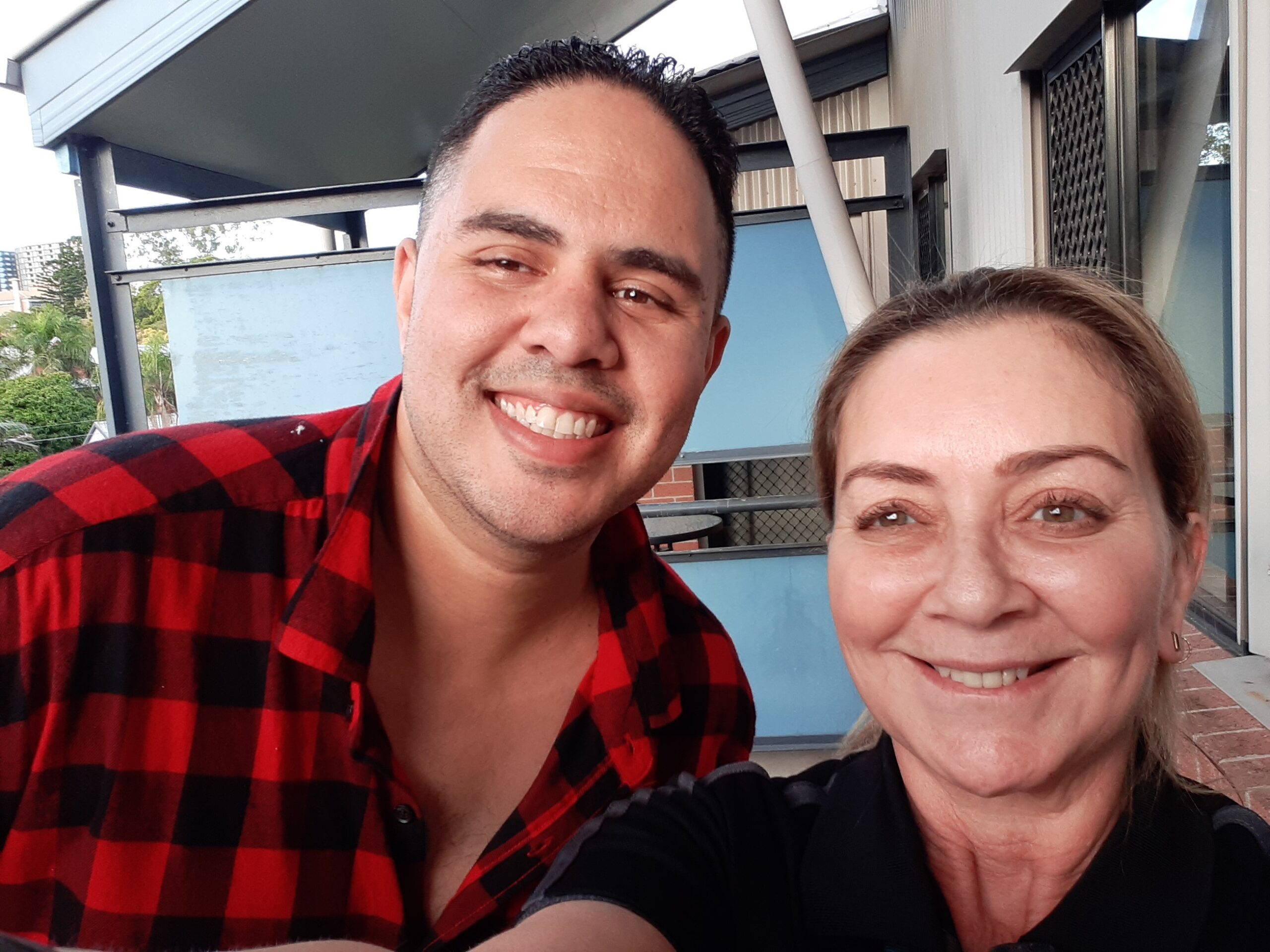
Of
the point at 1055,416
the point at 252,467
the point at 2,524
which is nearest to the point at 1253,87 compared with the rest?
the point at 1055,416

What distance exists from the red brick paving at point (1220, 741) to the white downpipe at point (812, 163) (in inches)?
63.7

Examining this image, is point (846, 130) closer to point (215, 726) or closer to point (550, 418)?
point (550, 418)

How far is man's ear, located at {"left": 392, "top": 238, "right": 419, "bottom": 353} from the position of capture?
1678 mm

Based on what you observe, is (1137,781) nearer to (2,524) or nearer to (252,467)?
(252,467)

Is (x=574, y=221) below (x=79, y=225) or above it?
below

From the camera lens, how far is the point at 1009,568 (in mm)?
1027

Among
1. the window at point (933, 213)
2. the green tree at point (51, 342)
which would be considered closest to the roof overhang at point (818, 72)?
the window at point (933, 213)

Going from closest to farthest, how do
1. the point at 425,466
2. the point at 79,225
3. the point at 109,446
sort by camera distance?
1. the point at 109,446
2. the point at 425,466
3. the point at 79,225

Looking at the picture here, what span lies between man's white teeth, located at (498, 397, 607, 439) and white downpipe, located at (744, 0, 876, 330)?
207 centimetres

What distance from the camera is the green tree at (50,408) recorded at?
22.6 metres

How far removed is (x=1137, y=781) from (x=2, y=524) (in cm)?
154

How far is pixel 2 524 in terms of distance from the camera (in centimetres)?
123

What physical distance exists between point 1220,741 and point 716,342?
1555mm

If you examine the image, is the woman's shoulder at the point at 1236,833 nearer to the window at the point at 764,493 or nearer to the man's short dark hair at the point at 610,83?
the man's short dark hair at the point at 610,83
